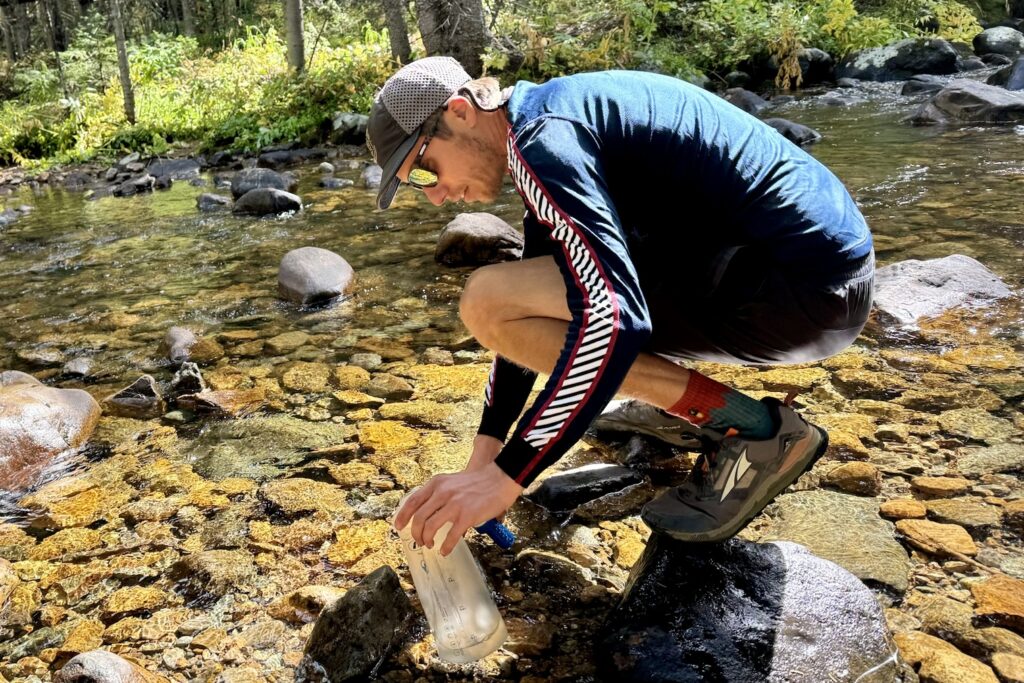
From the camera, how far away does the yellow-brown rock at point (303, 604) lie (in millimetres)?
2186

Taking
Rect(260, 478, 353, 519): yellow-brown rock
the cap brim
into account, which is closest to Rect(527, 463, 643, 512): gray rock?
Rect(260, 478, 353, 519): yellow-brown rock

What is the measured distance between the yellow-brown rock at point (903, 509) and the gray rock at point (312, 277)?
11.3 ft

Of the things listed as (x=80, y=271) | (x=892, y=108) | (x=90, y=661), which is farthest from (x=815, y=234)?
(x=892, y=108)

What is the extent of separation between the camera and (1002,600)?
2.05 metres

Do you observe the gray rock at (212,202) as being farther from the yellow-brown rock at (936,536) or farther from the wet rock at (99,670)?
the yellow-brown rock at (936,536)

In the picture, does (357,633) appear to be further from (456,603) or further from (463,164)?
(463,164)

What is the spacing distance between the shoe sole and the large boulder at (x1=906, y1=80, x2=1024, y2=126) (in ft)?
28.1

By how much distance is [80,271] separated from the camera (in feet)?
21.1

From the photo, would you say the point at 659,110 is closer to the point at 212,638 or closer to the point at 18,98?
the point at 212,638

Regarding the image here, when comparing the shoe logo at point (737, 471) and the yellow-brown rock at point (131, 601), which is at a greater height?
the shoe logo at point (737, 471)

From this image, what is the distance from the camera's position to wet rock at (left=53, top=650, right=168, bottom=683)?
6.04 ft

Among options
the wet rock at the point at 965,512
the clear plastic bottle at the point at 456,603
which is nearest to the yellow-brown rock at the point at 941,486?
the wet rock at the point at 965,512

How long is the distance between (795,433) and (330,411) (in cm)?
199

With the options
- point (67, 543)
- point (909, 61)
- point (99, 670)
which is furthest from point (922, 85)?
point (99, 670)
